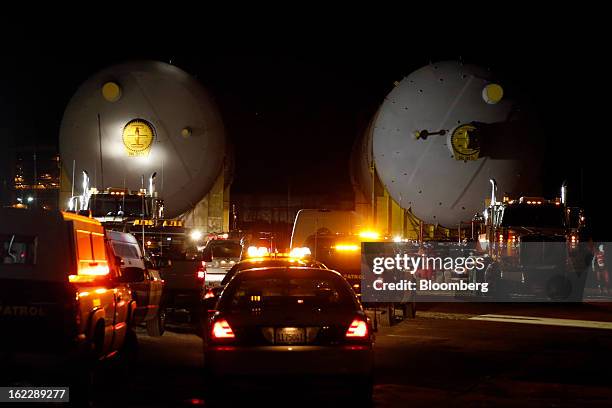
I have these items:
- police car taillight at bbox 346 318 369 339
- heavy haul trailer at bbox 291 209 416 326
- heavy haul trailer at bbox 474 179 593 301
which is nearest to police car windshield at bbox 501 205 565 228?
heavy haul trailer at bbox 474 179 593 301

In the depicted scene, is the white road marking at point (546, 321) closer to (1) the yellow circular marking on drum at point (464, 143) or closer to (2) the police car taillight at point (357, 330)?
(1) the yellow circular marking on drum at point (464, 143)

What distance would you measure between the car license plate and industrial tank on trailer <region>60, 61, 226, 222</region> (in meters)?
20.0

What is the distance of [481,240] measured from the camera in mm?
26828

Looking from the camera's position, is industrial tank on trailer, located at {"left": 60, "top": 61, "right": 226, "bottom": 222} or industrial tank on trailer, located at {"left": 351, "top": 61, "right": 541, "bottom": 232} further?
industrial tank on trailer, located at {"left": 60, "top": 61, "right": 226, "bottom": 222}

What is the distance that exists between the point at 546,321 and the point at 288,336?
40.0 feet

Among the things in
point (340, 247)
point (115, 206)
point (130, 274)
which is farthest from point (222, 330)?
point (115, 206)

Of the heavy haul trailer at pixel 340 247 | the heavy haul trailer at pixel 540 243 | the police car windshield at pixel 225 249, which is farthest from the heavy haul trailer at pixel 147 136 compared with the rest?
the heavy haul trailer at pixel 540 243

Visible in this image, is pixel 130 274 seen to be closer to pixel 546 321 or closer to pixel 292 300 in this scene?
pixel 292 300

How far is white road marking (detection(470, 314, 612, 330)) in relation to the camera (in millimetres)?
19422

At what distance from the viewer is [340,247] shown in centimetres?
2159

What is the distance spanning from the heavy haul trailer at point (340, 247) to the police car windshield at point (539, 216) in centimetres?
→ 410

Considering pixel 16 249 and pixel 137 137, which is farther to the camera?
pixel 137 137

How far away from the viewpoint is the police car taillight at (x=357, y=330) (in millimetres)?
9320

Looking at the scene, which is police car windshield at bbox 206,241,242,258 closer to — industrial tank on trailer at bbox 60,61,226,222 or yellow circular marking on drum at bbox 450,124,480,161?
industrial tank on trailer at bbox 60,61,226,222
